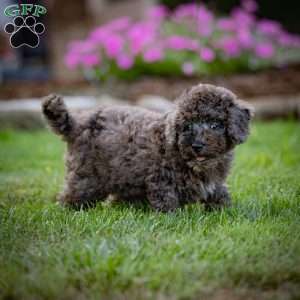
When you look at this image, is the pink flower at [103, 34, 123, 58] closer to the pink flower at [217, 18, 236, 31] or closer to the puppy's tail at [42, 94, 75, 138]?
the pink flower at [217, 18, 236, 31]

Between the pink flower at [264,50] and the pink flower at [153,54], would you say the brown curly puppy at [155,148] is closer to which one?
the pink flower at [153,54]

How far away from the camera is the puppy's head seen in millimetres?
4215

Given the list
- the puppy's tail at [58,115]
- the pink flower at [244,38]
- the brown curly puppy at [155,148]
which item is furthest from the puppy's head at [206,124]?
the pink flower at [244,38]

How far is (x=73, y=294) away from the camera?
2789mm

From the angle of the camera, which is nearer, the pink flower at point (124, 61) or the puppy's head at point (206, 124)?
the puppy's head at point (206, 124)

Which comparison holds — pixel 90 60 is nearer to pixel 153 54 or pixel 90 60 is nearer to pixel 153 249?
pixel 153 54

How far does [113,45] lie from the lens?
1094 centimetres

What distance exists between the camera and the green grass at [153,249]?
2.87 m

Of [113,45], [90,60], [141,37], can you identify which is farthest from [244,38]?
[90,60]

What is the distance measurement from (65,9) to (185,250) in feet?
48.8

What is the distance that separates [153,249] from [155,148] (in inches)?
52.6

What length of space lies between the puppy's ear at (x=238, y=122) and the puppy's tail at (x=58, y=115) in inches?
57.1

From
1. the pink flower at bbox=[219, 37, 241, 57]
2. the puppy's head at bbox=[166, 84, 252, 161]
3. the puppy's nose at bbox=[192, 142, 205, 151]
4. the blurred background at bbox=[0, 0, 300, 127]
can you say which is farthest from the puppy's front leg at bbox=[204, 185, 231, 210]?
the pink flower at bbox=[219, 37, 241, 57]

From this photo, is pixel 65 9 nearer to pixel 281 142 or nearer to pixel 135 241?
pixel 281 142
